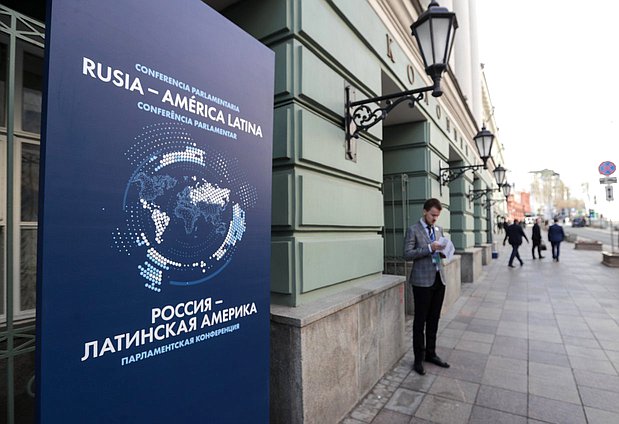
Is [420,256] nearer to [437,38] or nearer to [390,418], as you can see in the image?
[390,418]

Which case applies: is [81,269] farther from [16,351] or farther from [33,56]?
[33,56]

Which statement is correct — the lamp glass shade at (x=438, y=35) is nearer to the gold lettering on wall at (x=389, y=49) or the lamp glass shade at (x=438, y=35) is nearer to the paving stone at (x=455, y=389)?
the gold lettering on wall at (x=389, y=49)

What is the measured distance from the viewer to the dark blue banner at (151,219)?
3.98ft

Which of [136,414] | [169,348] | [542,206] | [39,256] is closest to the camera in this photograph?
[39,256]

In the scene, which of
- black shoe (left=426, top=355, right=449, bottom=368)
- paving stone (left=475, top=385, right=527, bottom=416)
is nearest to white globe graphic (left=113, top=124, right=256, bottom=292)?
paving stone (left=475, top=385, right=527, bottom=416)

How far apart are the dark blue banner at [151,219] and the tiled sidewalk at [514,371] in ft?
6.13

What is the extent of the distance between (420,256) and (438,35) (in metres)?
2.20

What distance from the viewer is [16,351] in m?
1.65

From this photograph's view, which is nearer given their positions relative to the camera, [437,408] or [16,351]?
[16,351]

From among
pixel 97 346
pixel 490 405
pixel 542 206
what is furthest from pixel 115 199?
pixel 542 206

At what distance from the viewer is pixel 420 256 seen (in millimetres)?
3713

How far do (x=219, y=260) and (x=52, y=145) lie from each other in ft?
2.96

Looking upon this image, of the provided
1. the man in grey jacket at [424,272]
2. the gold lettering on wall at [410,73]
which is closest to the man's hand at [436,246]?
the man in grey jacket at [424,272]

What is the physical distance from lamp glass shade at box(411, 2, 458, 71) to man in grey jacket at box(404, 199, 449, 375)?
4.65 ft
